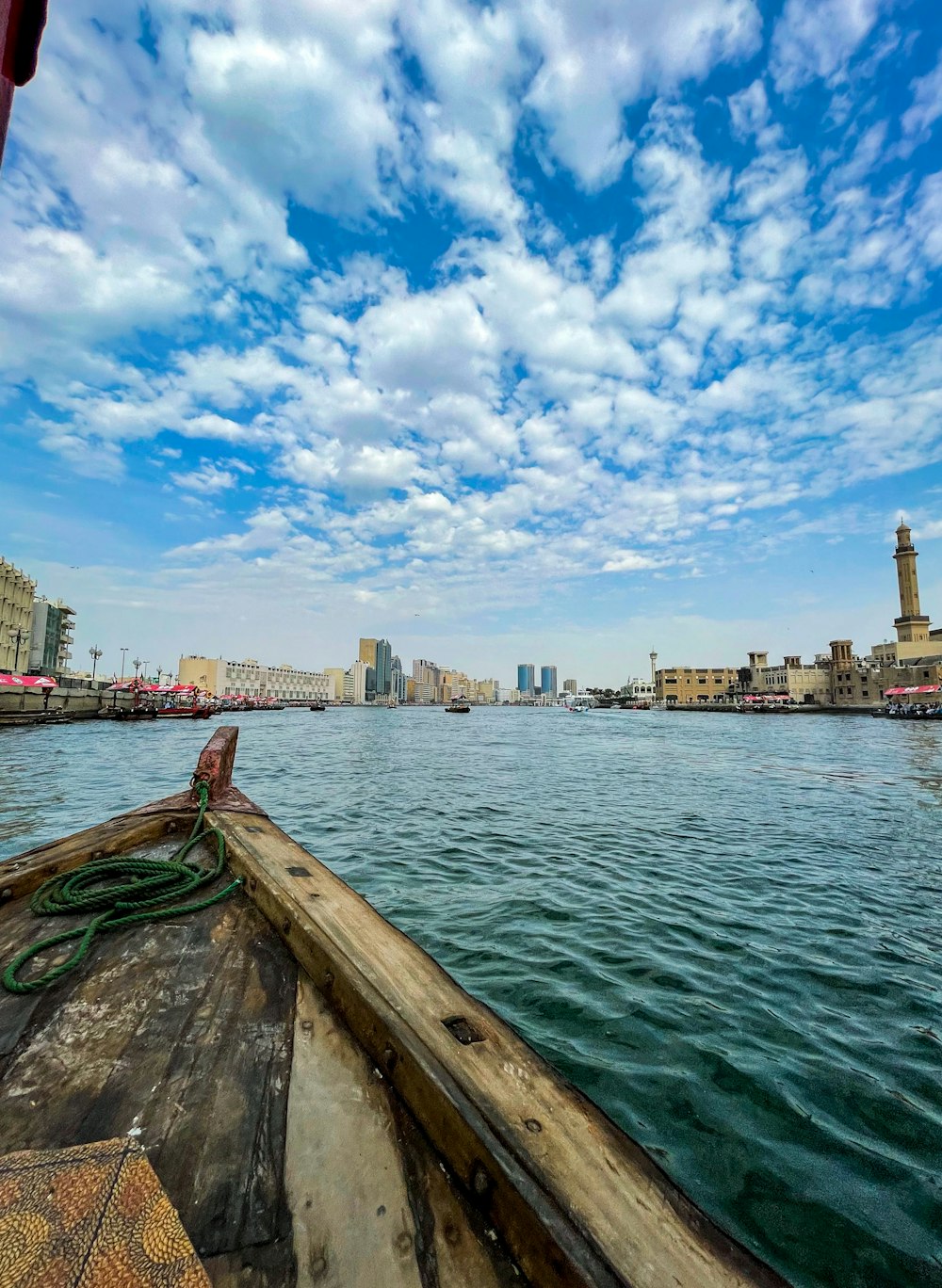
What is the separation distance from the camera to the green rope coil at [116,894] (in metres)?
3.21

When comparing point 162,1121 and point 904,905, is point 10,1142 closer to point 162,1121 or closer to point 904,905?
point 162,1121

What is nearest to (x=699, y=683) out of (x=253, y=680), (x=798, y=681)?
(x=798, y=681)

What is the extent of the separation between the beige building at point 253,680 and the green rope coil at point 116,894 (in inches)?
4884

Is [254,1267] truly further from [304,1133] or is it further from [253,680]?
[253,680]

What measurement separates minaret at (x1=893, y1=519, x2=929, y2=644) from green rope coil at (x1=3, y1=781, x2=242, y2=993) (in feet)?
396

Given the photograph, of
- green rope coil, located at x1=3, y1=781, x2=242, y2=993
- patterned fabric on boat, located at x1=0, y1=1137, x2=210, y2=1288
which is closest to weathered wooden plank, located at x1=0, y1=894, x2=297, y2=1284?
green rope coil, located at x1=3, y1=781, x2=242, y2=993

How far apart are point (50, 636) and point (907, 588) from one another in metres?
143

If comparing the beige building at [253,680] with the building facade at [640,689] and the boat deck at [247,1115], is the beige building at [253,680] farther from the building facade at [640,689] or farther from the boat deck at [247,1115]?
the boat deck at [247,1115]

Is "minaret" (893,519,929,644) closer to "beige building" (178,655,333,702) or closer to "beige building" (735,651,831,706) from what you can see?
"beige building" (735,651,831,706)

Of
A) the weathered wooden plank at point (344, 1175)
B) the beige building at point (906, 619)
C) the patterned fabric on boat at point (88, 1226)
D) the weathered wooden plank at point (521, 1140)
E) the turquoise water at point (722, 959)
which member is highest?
the beige building at point (906, 619)

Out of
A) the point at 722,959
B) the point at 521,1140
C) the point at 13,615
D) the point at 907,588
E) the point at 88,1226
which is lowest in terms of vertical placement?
the point at 722,959

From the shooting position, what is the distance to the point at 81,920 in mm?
3572

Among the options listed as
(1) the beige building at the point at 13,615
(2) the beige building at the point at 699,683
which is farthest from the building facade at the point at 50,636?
(2) the beige building at the point at 699,683

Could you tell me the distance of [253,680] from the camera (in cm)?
16288
